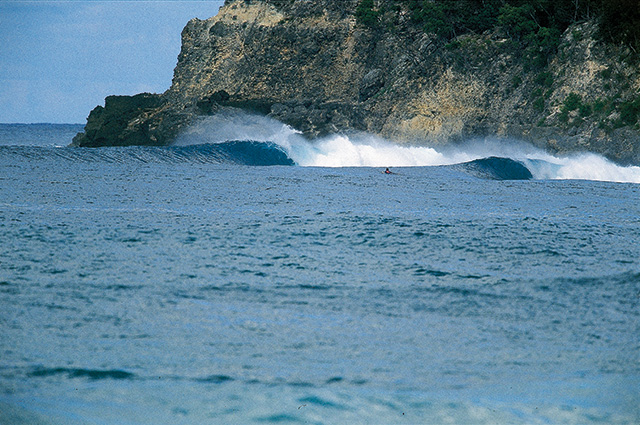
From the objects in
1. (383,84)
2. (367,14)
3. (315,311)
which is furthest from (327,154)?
(315,311)

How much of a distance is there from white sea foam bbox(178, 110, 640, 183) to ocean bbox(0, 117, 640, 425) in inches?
627

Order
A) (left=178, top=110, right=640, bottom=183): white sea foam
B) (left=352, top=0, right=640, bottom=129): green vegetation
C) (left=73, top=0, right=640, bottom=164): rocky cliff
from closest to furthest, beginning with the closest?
(left=178, top=110, right=640, bottom=183): white sea foam, (left=352, top=0, right=640, bottom=129): green vegetation, (left=73, top=0, right=640, bottom=164): rocky cliff

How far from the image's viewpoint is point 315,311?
29.7 feet

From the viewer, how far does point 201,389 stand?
6676 mm

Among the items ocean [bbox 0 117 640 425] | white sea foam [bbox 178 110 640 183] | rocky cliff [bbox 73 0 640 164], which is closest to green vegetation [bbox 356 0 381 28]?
rocky cliff [bbox 73 0 640 164]

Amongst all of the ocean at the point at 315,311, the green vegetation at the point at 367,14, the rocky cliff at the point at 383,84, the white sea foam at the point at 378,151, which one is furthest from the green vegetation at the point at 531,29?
the ocean at the point at 315,311

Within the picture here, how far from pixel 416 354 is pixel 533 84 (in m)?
41.1

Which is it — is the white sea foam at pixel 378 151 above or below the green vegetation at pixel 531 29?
below

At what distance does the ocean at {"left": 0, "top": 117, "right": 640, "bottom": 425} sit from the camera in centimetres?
648

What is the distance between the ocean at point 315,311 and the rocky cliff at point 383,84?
22.5 meters

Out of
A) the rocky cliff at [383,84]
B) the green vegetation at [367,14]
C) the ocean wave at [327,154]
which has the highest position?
the green vegetation at [367,14]

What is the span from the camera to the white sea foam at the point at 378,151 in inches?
1407

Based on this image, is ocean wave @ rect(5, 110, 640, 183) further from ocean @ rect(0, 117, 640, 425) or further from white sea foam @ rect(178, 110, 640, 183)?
ocean @ rect(0, 117, 640, 425)

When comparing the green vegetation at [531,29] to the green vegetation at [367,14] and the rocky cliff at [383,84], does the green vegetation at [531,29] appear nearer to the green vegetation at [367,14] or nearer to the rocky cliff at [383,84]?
the green vegetation at [367,14]
